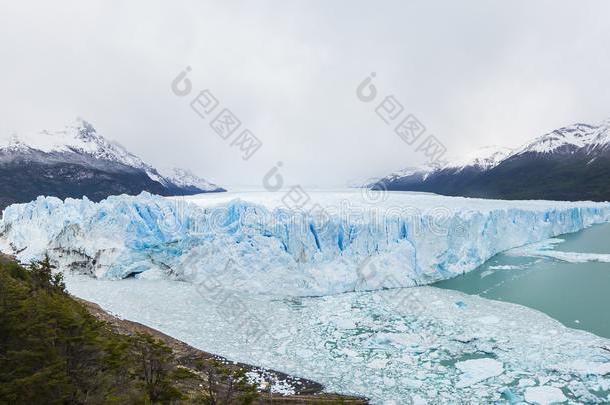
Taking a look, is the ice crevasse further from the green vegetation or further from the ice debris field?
the green vegetation

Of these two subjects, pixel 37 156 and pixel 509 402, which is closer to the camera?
pixel 509 402

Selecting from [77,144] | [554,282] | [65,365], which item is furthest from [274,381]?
[77,144]

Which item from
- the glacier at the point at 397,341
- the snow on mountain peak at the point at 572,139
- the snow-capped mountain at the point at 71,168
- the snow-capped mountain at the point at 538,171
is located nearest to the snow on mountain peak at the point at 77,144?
the snow-capped mountain at the point at 71,168

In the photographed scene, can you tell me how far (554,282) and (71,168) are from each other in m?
66.9

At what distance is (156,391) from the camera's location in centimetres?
605

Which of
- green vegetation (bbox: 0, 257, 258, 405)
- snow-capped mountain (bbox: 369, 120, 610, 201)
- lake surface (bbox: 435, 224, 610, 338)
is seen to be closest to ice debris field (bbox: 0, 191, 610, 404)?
lake surface (bbox: 435, 224, 610, 338)

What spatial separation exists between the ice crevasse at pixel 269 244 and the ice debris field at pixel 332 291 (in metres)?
0.05

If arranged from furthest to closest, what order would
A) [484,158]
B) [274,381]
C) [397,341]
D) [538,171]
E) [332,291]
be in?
[484,158] → [538,171] → [332,291] → [397,341] → [274,381]

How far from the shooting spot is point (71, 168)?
205 ft

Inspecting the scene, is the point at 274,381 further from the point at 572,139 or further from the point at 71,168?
the point at 572,139

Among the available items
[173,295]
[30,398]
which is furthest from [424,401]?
[173,295]

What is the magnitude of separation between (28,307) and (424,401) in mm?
6460

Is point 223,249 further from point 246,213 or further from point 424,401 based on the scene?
point 424,401

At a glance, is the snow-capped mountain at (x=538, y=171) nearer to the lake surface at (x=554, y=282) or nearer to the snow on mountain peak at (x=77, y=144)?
the lake surface at (x=554, y=282)
